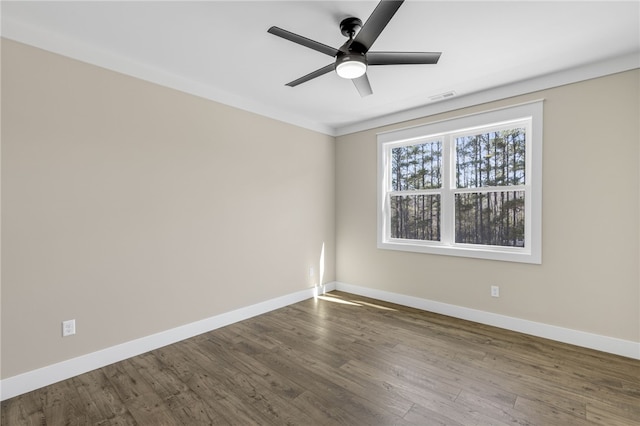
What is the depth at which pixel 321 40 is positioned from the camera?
2322 millimetres

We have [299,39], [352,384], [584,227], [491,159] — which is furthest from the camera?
[491,159]

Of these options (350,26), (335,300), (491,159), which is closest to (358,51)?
(350,26)

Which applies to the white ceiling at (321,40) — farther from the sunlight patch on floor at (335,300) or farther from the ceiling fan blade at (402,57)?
the sunlight patch on floor at (335,300)

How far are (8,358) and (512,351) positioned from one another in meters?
3.99

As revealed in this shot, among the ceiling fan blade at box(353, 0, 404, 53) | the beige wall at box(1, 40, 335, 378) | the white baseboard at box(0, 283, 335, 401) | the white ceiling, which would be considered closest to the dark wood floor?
the white baseboard at box(0, 283, 335, 401)

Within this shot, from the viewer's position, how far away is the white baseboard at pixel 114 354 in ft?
6.84

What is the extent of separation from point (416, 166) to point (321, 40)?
2262 mm

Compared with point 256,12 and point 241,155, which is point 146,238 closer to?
point 241,155

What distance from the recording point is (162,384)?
220cm

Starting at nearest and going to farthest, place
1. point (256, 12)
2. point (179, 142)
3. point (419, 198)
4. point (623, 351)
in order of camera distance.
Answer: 1. point (256, 12)
2. point (623, 351)
3. point (179, 142)
4. point (419, 198)

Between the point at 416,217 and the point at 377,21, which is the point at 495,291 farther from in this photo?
the point at 377,21

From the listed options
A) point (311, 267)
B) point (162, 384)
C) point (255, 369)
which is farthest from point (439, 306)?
point (162, 384)

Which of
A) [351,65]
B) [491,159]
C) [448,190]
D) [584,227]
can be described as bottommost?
[584,227]

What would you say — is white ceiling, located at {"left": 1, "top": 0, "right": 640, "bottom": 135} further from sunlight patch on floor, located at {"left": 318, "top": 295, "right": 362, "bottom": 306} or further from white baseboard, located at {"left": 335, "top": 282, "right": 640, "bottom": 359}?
sunlight patch on floor, located at {"left": 318, "top": 295, "right": 362, "bottom": 306}
